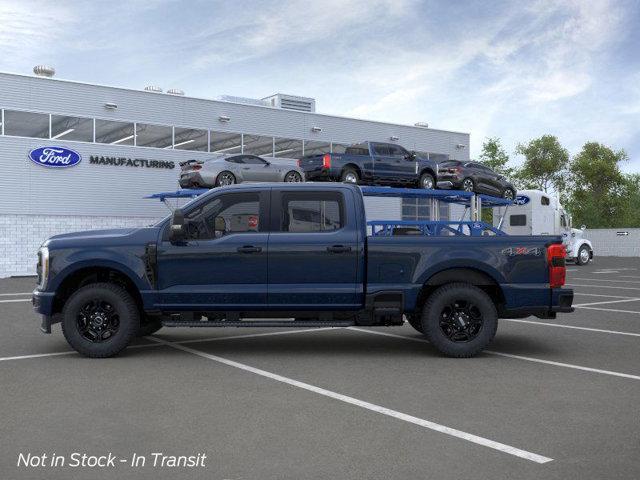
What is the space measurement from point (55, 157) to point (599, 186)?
208 ft

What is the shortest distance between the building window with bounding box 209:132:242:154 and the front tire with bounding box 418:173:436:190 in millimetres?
12578

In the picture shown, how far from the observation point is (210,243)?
820 cm

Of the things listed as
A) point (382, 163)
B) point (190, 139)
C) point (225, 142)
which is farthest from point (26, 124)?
point (382, 163)

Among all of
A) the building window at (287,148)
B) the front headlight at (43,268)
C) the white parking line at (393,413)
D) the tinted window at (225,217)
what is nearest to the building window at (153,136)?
the building window at (287,148)

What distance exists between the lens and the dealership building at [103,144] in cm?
2731

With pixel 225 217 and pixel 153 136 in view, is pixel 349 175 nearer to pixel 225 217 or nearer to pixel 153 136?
pixel 225 217

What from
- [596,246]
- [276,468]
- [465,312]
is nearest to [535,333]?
[465,312]

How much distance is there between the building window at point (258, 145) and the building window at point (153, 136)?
375 centimetres

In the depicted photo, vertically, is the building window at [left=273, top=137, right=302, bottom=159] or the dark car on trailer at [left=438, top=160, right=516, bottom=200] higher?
the building window at [left=273, top=137, right=302, bottom=159]

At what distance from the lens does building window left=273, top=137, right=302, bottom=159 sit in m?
33.8

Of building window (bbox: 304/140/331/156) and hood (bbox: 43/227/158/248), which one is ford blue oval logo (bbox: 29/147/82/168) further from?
hood (bbox: 43/227/158/248)

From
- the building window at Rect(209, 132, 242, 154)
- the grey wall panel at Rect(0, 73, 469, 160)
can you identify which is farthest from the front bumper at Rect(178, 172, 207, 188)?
the building window at Rect(209, 132, 242, 154)

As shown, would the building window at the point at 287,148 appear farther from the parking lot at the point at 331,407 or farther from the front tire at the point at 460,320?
the front tire at the point at 460,320

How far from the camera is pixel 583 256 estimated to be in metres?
35.5
